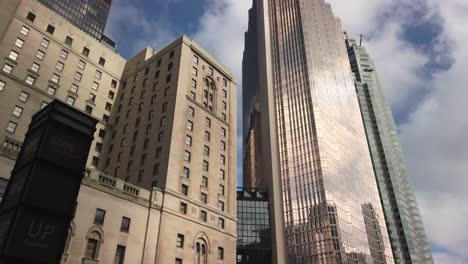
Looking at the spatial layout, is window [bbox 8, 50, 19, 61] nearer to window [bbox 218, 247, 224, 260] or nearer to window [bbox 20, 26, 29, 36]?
window [bbox 20, 26, 29, 36]

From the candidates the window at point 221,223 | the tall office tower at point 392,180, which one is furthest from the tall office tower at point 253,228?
the tall office tower at point 392,180

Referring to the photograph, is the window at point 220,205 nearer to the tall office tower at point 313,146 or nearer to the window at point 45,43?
the window at point 45,43

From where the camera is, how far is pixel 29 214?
14031 millimetres

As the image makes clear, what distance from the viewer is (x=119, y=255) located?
39656 mm

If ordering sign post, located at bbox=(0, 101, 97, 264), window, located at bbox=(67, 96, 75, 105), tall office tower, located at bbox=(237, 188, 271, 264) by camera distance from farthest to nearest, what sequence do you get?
tall office tower, located at bbox=(237, 188, 271, 264) → window, located at bbox=(67, 96, 75, 105) → sign post, located at bbox=(0, 101, 97, 264)

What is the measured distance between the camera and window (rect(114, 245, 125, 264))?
3919 cm

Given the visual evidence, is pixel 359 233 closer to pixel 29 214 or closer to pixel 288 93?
pixel 288 93

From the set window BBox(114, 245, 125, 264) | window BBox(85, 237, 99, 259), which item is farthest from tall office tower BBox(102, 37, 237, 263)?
window BBox(85, 237, 99, 259)

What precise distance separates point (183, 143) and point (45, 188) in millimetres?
39653

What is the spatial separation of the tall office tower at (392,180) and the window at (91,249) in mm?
138903

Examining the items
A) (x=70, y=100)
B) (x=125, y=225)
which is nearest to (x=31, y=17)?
(x=70, y=100)

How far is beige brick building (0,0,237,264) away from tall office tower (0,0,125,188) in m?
0.18

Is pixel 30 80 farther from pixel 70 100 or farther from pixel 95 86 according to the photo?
pixel 95 86

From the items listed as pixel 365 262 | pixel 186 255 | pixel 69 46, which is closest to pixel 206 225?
pixel 186 255
